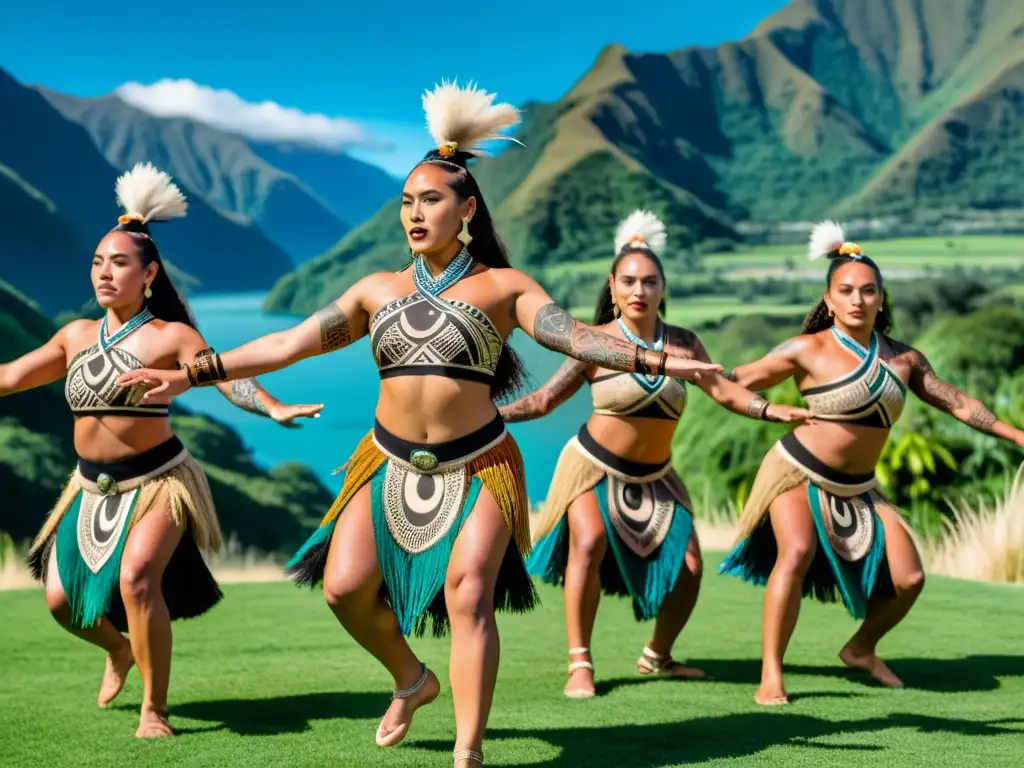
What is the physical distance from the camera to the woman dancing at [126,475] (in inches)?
167

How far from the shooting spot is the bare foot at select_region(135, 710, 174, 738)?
4129 mm

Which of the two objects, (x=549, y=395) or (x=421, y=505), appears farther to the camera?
(x=549, y=395)

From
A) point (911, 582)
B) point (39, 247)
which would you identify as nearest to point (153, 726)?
point (911, 582)

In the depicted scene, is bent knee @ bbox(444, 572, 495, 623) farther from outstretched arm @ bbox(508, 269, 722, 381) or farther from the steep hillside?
the steep hillside

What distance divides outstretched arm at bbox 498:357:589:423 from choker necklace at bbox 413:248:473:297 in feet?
4.20

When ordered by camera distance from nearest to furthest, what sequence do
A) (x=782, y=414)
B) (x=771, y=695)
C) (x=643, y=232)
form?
1. (x=782, y=414)
2. (x=771, y=695)
3. (x=643, y=232)

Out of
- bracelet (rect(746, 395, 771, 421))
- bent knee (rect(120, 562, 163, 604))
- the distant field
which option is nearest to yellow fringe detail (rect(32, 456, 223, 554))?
bent knee (rect(120, 562, 163, 604))

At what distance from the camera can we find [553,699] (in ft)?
15.9

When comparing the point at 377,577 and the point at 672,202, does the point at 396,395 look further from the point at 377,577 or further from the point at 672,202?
the point at 672,202

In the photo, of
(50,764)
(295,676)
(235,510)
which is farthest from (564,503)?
(235,510)

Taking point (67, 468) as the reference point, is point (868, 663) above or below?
below

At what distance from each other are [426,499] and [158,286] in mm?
1500

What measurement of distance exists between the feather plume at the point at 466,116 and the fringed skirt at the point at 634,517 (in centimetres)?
172

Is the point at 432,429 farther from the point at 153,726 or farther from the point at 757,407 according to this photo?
the point at 153,726
